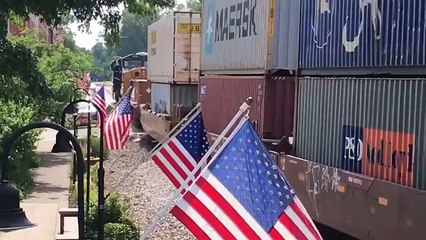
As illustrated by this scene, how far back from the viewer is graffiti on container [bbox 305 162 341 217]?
9.17 meters

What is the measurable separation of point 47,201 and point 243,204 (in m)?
9.52

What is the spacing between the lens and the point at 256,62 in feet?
41.8

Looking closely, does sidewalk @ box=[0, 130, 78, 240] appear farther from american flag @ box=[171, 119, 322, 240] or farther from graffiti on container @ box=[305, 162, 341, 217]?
graffiti on container @ box=[305, 162, 341, 217]

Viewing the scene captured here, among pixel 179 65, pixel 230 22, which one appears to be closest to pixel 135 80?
pixel 179 65

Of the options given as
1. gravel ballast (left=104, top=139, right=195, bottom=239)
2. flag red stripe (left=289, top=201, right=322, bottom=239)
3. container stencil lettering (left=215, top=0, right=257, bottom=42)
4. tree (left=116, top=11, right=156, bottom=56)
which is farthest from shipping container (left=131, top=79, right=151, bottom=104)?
tree (left=116, top=11, right=156, bottom=56)

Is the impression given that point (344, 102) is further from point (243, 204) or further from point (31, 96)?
point (31, 96)

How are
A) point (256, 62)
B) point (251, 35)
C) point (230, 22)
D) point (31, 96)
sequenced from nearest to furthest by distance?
point (31, 96) → point (256, 62) → point (251, 35) → point (230, 22)

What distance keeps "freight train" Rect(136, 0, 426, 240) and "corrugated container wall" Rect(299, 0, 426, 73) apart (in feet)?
0.04

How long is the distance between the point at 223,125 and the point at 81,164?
9.75m

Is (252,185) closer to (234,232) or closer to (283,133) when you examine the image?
(234,232)

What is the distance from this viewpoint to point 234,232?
594 centimetres

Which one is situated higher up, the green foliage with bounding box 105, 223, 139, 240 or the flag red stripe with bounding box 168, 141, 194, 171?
the flag red stripe with bounding box 168, 141, 194, 171

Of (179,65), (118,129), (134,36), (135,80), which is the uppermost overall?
(134,36)

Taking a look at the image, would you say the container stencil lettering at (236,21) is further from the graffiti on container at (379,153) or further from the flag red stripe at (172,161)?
the graffiti on container at (379,153)
